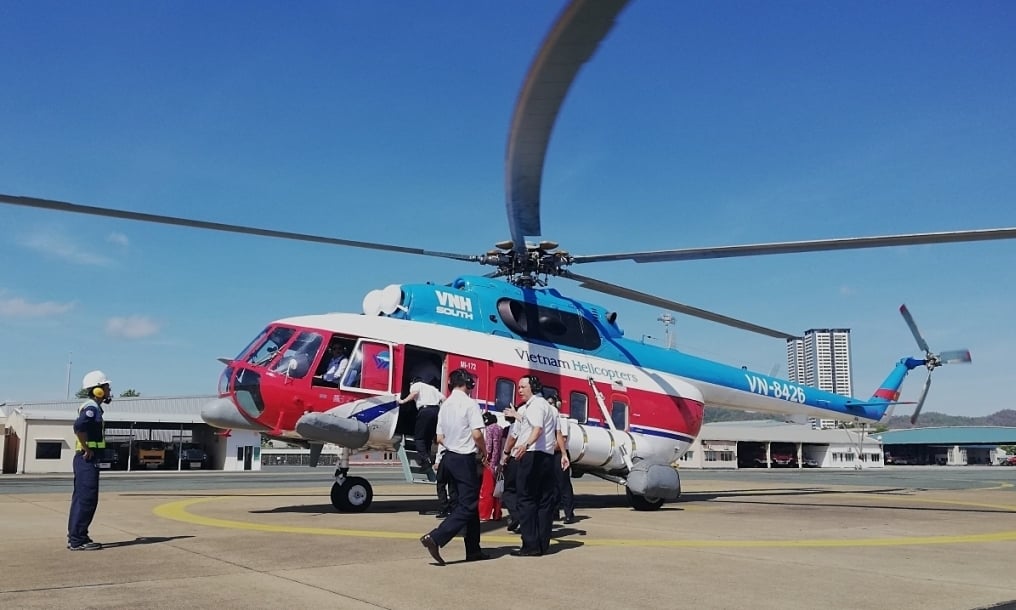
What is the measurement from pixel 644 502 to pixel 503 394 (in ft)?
9.79

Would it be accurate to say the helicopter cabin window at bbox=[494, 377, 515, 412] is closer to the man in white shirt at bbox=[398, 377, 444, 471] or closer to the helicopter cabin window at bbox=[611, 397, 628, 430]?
the man in white shirt at bbox=[398, 377, 444, 471]

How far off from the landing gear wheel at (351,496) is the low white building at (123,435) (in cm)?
2978

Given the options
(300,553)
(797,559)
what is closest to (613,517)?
(797,559)

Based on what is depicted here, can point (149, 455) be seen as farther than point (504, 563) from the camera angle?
Yes

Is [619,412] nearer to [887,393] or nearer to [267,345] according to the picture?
[267,345]

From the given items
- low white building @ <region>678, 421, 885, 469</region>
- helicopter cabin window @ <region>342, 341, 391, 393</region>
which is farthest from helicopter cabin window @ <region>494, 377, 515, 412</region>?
low white building @ <region>678, 421, 885, 469</region>

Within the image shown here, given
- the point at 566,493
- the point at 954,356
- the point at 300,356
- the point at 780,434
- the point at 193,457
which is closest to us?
the point at 566,493

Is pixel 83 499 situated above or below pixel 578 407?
below

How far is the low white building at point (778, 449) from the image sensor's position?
6744 cm

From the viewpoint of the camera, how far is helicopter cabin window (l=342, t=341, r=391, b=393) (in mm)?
11711

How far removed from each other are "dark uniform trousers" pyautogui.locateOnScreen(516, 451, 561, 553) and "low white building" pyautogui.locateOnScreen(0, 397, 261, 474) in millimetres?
34513

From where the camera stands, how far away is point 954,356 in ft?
67.5

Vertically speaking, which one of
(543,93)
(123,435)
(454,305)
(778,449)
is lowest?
(778,449)

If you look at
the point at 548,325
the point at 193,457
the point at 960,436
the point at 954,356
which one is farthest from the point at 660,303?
the point at 960,436
